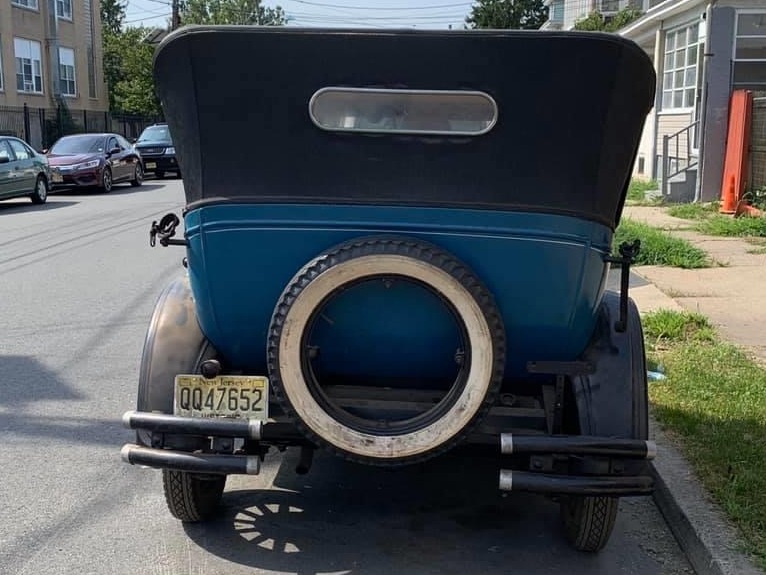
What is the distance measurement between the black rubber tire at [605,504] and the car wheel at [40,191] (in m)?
17.1

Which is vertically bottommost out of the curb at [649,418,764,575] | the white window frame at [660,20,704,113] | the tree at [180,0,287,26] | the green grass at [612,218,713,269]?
the curb at [649,418,764,575]

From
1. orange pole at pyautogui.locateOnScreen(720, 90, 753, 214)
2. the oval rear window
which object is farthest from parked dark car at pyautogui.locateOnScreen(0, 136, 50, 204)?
the oval rear window

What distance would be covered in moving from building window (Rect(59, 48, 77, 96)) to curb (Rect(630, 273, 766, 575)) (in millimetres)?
39227

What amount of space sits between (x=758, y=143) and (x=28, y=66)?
102 ft

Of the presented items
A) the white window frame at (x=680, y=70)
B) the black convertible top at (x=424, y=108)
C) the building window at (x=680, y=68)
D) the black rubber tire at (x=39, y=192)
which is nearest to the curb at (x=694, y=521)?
the black convertible top at (x=424, y=108)

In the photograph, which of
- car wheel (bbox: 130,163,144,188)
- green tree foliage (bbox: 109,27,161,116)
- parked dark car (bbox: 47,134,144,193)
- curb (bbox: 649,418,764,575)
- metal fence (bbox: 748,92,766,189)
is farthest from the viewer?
green tree foliage (bbox: 109,27,161,116)

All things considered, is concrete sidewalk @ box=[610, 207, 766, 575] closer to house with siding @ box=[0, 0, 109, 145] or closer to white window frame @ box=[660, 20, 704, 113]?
white window frame @ box=[660, 20, 704, 113]

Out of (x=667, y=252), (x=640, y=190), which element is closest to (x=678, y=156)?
(x=640, y=190)

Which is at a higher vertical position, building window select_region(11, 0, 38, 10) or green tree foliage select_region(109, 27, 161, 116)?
building window select_region(11, 0, 38, 10)

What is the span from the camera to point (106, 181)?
22.2m

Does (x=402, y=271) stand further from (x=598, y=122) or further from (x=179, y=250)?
(x=179, y=250)

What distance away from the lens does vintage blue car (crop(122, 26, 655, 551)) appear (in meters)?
3.15

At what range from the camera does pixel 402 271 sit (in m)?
3.12

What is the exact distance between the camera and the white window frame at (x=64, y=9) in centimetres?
3922
